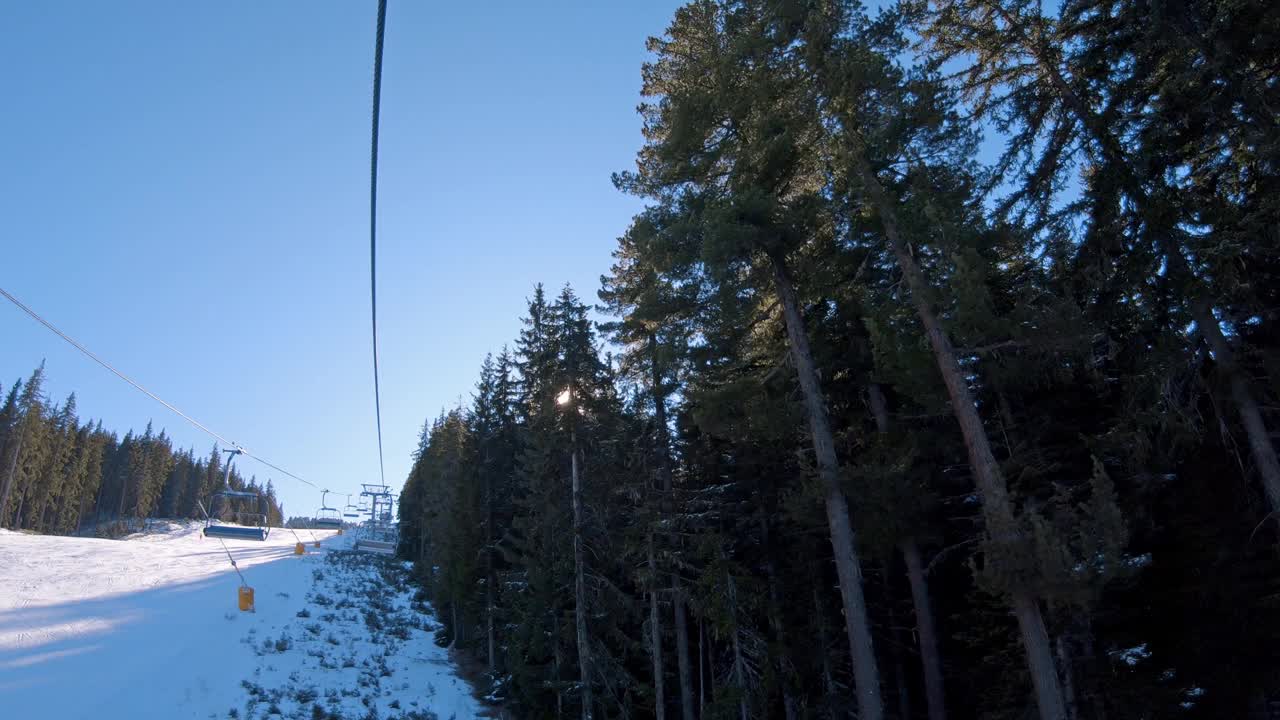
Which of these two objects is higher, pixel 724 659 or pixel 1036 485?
pixel 1036 485

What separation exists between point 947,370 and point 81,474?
10894cm

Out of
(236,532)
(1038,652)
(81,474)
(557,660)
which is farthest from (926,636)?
(81,474)

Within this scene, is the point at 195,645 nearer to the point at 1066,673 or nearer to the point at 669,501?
the point at 669,501

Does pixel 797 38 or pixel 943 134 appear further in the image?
pixel 797 38

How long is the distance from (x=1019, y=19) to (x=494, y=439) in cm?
2569

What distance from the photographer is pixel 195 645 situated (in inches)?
940

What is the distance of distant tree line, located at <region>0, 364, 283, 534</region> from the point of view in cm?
6656

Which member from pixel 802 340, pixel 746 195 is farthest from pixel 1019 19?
pixel 802 340

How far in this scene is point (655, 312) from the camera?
14312 millimetres

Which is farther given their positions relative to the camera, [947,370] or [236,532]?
[236,532]

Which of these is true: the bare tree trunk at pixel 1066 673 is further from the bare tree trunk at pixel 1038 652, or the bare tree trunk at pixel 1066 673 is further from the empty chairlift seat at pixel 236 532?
the empty chairlift seat at pixel 236 532

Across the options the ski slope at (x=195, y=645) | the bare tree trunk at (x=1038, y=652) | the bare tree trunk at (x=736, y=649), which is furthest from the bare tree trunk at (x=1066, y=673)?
the ski slope at (x=195, y=645)

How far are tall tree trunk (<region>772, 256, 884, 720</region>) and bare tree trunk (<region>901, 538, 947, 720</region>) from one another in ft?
12.2

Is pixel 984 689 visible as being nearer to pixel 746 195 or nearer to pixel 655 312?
pixel 655 312
